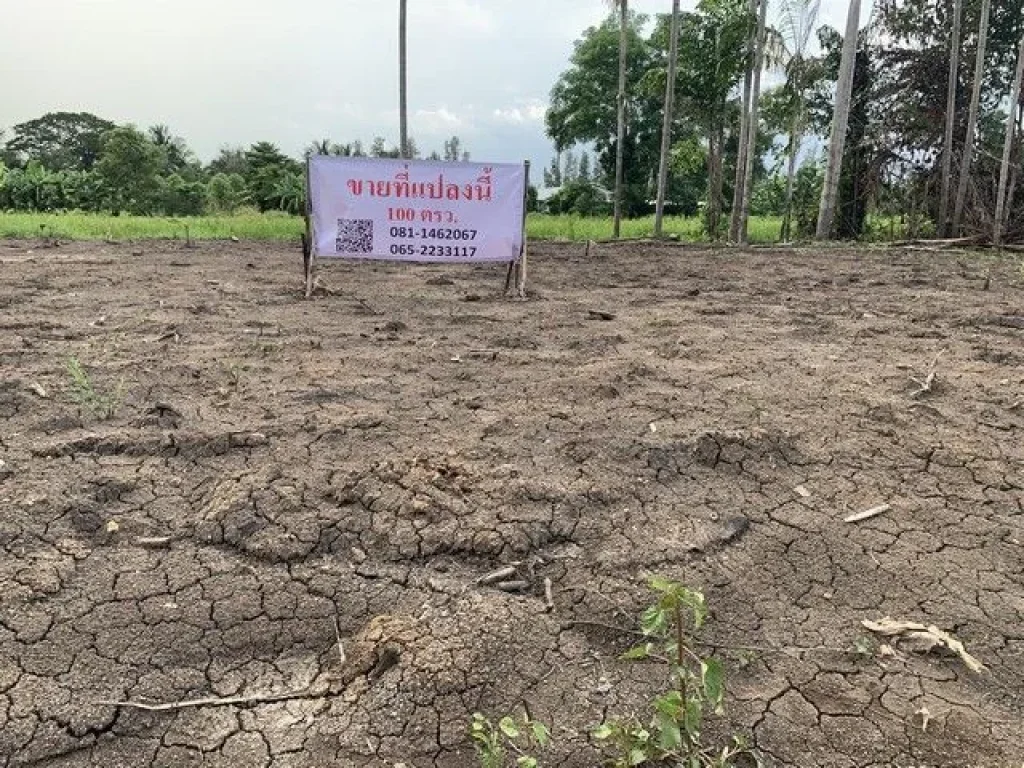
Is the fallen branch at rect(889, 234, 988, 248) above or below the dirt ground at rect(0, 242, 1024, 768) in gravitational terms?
above

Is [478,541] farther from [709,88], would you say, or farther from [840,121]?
[709,88]

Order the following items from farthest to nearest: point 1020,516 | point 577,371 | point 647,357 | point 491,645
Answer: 1. point 647,357
2. point 577,371
3. point 1020,516
4. point 491,645

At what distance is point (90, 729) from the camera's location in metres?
1.83

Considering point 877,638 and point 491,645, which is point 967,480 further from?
point 491,645

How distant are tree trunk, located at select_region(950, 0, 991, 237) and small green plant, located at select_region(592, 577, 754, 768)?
1658 cm

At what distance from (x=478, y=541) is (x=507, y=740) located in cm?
85

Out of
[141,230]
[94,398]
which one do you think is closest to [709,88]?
[141,230]

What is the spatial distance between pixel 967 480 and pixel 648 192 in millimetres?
32748

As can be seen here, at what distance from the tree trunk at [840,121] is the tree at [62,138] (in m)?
56.0

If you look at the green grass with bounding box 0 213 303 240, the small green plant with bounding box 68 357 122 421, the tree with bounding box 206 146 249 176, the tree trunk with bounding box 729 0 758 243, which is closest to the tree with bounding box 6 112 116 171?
the tree with bounding box 206 146 249 176

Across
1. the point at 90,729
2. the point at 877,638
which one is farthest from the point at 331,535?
the point at 877,638

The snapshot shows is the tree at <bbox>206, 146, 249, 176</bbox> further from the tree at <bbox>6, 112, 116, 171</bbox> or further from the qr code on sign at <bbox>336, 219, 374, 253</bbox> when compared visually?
the qr code on sign at <bbox>336, 219, 374, 253</bbox>

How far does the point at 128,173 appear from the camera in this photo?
31.3 meters

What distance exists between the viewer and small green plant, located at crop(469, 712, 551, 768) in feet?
5.56
